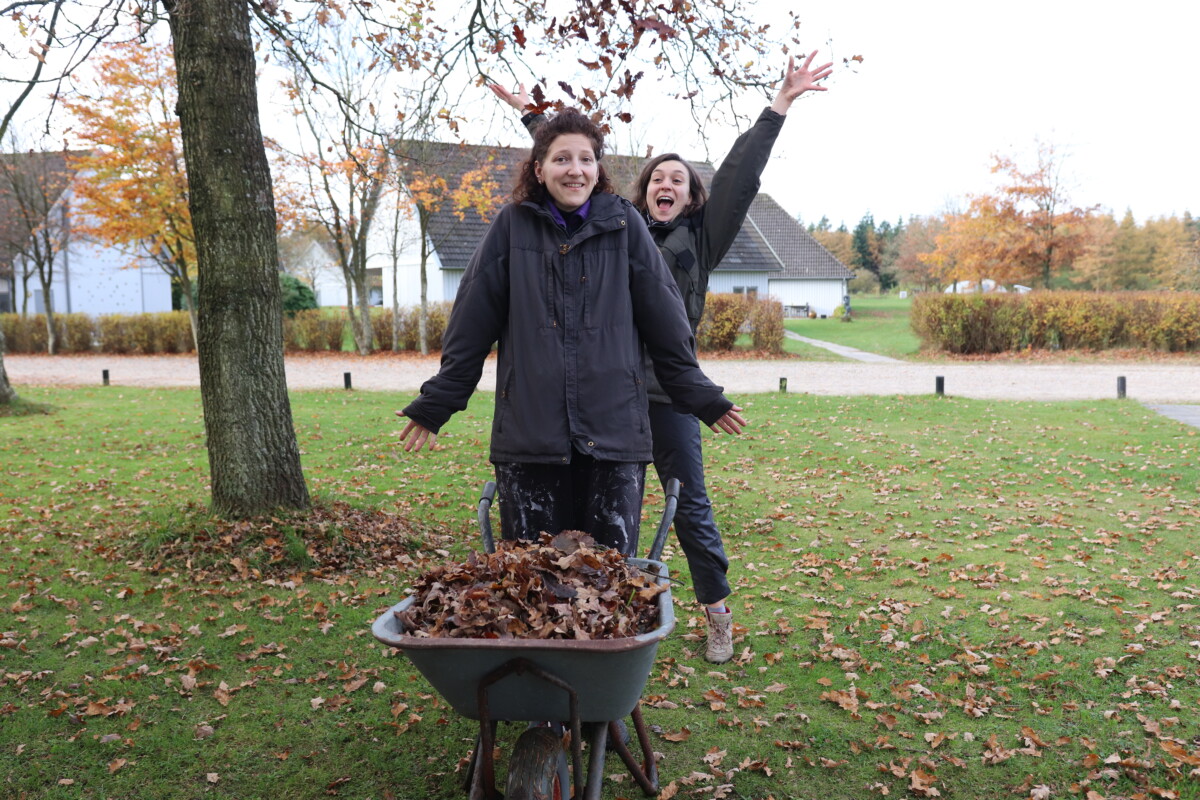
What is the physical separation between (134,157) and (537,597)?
794 inches

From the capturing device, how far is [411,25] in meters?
6.50

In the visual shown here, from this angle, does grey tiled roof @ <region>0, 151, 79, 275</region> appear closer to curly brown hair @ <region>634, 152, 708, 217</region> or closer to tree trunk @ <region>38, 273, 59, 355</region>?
tree trunk @ <region>38, 273, 59, 355</region>

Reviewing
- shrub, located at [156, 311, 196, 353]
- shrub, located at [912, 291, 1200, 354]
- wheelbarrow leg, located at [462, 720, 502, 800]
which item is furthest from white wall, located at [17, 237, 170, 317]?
wheelbarrow leg, located at [462, 720, 502, 800]

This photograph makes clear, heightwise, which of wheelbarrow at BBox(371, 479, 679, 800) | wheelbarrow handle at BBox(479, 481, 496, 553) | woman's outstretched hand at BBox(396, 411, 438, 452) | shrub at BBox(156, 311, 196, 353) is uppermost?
shrub at BBox(156, 311, 196, 353)

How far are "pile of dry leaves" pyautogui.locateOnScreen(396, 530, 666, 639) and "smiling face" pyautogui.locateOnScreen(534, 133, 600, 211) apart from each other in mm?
1093

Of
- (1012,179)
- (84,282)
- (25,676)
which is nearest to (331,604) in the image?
(25,676)

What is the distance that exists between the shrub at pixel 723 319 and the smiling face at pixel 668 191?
1882cm

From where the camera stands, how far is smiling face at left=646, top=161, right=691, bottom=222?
11.8 feet

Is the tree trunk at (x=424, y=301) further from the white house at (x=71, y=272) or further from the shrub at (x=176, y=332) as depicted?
the white house at (x=71, y=272)

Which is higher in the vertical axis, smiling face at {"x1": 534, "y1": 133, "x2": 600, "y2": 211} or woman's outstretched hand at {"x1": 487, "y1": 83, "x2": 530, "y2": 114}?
woman's outstretched hand at {"x1": 487, "y1": 83, "x2": 530, "y2": 114}

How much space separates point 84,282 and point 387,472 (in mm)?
33512

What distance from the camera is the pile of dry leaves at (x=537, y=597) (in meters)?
2.06

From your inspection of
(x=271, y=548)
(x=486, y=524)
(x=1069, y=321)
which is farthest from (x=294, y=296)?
(x=486, y=524)

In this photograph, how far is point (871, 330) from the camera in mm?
34938
